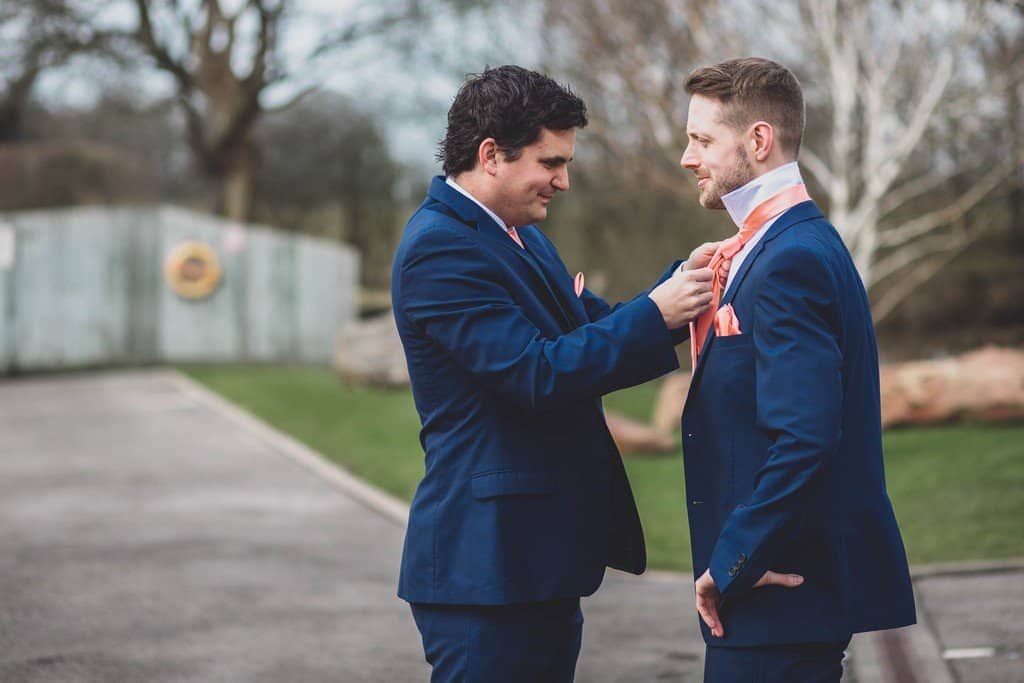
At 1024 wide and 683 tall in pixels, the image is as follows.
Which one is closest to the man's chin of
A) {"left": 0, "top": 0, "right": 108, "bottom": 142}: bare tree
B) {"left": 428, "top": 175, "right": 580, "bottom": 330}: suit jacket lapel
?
{"left": 428, "top": 175, "right": 580, "bottom": 330}: suit jacket lapel

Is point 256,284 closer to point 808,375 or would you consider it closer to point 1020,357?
point 1020,357

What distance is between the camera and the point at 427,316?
2.89m

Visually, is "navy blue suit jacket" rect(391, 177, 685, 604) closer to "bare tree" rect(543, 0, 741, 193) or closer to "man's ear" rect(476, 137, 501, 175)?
"man's ear" rect(476, 137, 501, 175)

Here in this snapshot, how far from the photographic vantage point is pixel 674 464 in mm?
11406

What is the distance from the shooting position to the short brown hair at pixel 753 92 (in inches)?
110

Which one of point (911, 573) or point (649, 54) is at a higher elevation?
point (649, 54)

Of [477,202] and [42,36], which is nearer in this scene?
[477,202]

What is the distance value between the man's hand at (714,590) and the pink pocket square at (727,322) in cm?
47

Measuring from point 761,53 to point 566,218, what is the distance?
289 inches

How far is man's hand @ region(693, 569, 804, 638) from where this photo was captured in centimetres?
267

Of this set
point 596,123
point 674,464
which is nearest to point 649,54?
point 596,123

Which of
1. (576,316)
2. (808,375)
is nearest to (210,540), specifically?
(576,316)

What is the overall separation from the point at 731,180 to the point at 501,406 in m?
0.67

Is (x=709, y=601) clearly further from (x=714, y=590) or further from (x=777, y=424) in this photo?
(x=777, y=424)
